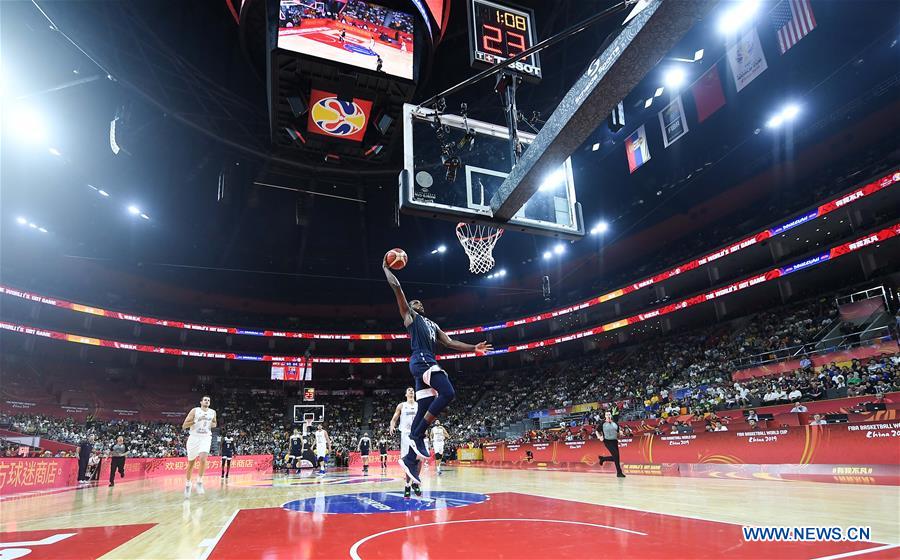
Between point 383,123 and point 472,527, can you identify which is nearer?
point 472,527

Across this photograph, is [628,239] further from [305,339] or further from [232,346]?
[232,346]

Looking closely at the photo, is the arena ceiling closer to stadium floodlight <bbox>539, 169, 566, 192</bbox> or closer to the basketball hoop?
Answer: stadium floodlight <bbox>539, 169, 566, 192</bbox>

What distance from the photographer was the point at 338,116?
14008 mm

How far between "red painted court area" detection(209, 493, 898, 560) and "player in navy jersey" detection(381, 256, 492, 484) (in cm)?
96

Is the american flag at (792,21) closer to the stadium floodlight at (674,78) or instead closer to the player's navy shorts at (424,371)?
the stadium floodlight at (674,78)

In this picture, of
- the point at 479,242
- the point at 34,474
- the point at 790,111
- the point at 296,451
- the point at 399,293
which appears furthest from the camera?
the point at 296,451

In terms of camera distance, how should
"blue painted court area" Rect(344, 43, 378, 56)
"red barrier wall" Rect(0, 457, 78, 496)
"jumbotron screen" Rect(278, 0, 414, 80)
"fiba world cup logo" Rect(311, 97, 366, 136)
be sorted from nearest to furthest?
"jumbotron screen" Rect(278, 0, 414, 80) < "blue painted court area" Rect(344, 43, 378, 56) < "red barrier wall" Rect(0, 457, 78, 496) < "fiba world cup logo" Rect(311, 97, 366, 136)

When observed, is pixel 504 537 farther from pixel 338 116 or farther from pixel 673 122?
pixel 673 122

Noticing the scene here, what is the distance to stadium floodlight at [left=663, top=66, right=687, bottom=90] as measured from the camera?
14.7 m

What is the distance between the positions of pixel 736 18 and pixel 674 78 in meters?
2.71

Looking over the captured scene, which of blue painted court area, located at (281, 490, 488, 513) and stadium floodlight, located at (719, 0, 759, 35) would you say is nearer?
blue painted court area, located at (281, 490, 488, 513)

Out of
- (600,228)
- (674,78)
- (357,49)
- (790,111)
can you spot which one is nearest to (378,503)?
(357,49)

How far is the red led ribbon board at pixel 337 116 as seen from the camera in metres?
13.3

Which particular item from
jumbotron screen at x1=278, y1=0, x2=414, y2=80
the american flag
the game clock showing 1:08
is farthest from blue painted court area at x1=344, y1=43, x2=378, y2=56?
the american flag
